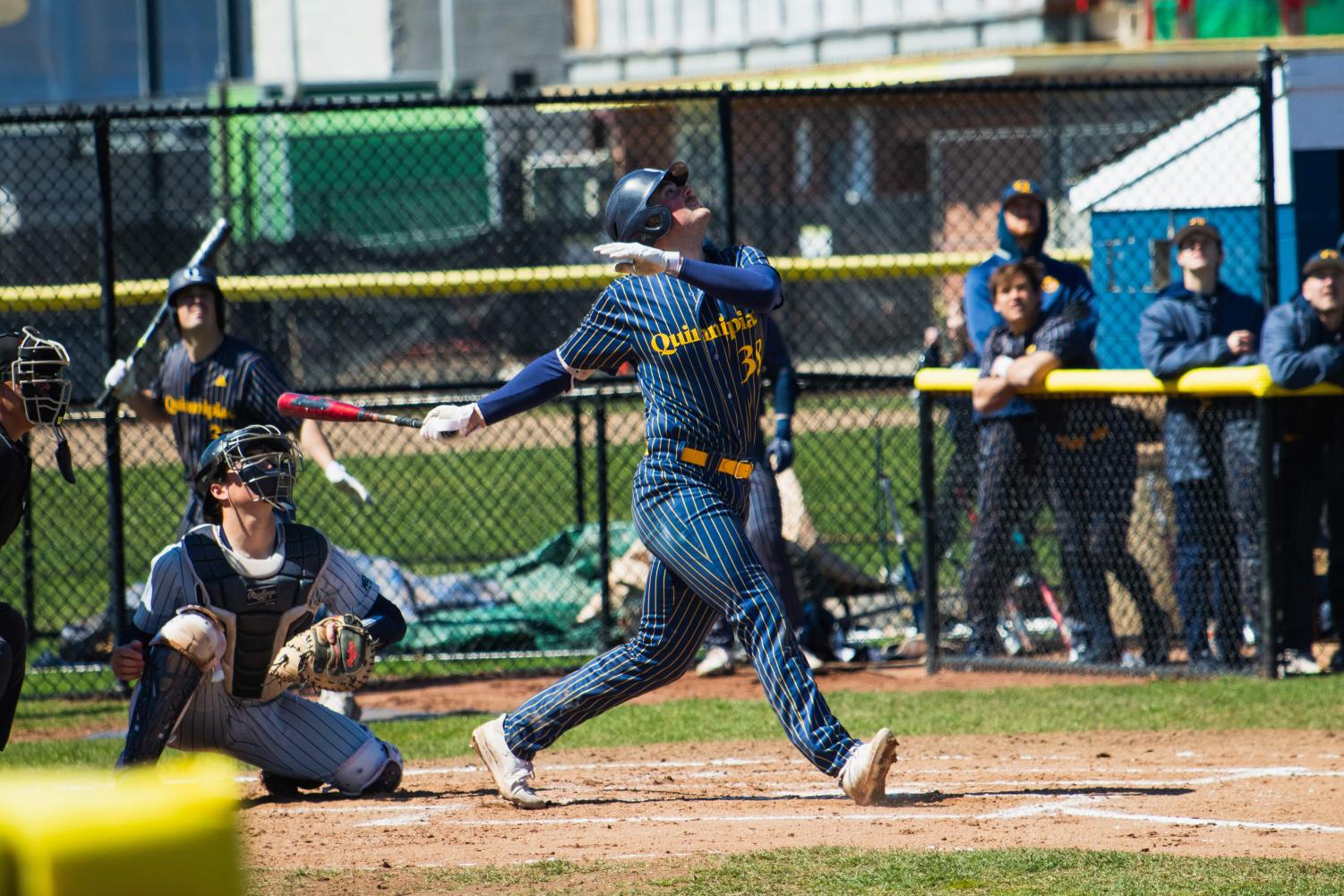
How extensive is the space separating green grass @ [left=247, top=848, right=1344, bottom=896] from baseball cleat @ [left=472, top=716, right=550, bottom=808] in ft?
2.70

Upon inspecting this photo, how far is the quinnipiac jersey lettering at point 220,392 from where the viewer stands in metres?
7.13

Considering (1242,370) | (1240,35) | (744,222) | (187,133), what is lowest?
(1242,370)

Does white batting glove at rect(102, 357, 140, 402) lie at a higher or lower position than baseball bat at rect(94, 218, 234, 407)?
lower

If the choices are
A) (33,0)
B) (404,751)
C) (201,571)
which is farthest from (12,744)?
(33,0)

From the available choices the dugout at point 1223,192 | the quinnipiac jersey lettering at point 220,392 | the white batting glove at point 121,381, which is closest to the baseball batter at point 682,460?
the quinnipiac jersey lettering at point 220,392

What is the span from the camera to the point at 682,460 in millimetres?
5137

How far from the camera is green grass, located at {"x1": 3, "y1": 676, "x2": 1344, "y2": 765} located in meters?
6.79

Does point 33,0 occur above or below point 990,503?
above

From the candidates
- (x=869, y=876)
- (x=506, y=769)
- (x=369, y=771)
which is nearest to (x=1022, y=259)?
(x=506, y=769)

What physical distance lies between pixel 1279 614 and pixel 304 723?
172 inches

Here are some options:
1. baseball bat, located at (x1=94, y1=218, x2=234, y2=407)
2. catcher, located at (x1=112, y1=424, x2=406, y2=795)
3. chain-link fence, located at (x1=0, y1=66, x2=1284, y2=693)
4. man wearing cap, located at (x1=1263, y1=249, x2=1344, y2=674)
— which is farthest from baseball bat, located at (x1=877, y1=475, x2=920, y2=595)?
catcher, located at (x1=112, y1=424, x2=406, y2=795)

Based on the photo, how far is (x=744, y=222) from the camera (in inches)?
793

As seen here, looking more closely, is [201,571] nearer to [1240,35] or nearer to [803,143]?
[803,143]

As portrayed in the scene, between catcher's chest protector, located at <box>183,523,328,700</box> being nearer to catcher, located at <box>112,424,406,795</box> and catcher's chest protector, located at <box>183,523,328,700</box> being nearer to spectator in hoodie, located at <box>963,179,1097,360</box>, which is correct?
catcher, located at <box>112,424,406,795</box>
